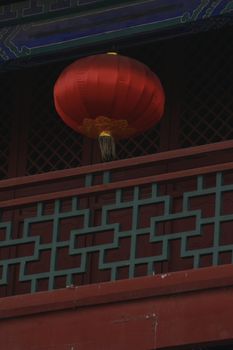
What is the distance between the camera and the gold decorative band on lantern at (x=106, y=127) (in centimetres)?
1156

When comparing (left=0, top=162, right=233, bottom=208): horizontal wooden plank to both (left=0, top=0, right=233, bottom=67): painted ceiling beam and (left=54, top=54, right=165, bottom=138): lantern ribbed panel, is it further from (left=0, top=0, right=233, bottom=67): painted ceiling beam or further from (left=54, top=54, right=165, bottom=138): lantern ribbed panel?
(left=0, top=0, right=233, bottom=67): painted ceiling beam

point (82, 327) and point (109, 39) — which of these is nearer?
point (82, 327)

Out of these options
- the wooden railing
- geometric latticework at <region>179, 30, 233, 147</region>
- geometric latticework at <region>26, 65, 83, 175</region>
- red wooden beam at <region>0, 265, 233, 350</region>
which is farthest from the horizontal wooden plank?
geometric latticework at <region>26, 65, 83, 175</region>

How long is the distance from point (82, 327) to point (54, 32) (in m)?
2.69

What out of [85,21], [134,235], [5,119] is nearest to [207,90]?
[85,21]

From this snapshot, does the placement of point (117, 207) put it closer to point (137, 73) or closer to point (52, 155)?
point (137, 73)

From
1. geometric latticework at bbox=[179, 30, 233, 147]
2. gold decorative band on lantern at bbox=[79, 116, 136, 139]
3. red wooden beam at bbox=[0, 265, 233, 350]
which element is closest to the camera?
red wooden beam at bbox=[0, 265, 233, 350]

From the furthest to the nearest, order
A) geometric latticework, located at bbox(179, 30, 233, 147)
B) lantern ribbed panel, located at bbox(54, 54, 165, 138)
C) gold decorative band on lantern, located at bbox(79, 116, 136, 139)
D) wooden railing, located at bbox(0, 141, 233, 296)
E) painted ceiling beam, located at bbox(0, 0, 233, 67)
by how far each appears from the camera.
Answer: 1. geometric latticework, located at bbox(179, 30, 233, 147)
2. painted ceiling beam, located at bbox(0, 0, 233, 67)
3. gold decorative band on lantern, located at bbox(79, 116, 136, 139)
4. lantern ribbed panel, located at bbox(54, 54, 165, 138)
5. wooden railing, located at bbox(0, 141, 233, 296)

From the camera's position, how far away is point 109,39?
11.9m

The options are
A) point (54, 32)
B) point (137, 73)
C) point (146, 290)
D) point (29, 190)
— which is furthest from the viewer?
point (29, 190)

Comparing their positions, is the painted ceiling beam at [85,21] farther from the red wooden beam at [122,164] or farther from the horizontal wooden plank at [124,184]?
the horizontal wooden plank at [124,184]

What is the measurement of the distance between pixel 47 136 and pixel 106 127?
1.73m

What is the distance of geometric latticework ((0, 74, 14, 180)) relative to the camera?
13328 millimetres

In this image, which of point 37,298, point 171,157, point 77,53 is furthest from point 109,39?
point 37,298
